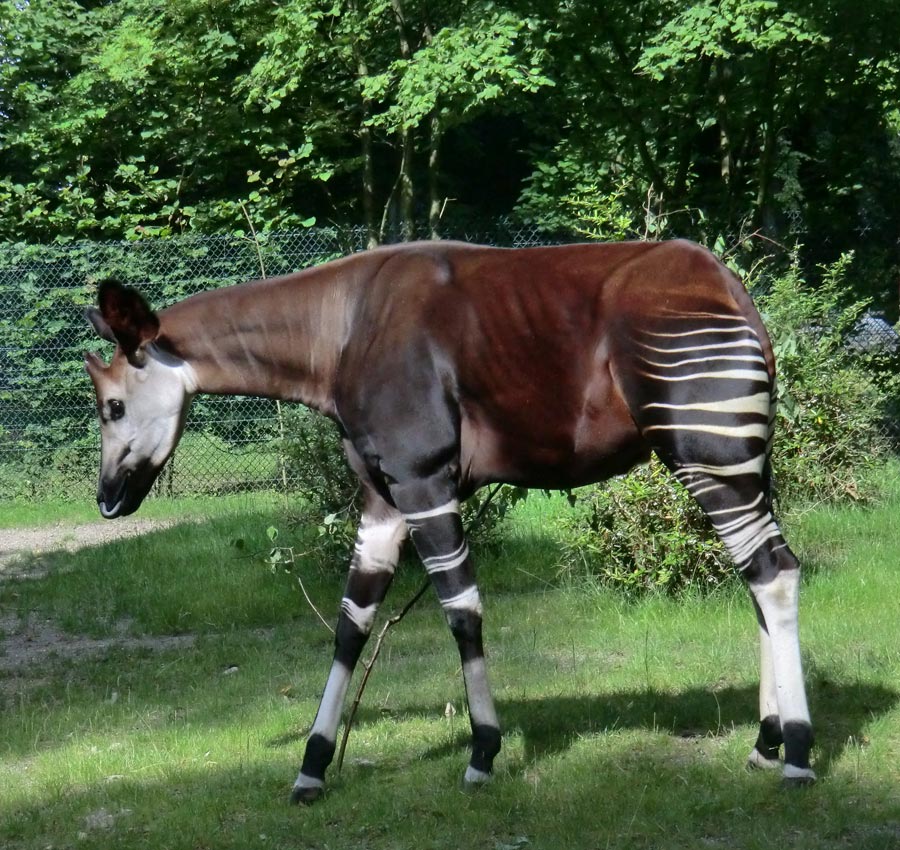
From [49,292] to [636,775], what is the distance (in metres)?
9.46

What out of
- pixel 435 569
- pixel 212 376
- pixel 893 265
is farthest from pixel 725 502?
pixel 893 265

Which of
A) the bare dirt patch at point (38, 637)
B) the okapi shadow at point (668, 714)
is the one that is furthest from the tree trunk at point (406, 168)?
the okapi shadow at point (668, 714)

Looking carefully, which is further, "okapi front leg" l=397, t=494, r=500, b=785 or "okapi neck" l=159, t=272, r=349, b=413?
"okapi neck" l=159, t=272, r=349, b=413

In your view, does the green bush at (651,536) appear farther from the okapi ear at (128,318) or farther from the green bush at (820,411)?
the okapi ear at (128,318)

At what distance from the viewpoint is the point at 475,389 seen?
4.13 m

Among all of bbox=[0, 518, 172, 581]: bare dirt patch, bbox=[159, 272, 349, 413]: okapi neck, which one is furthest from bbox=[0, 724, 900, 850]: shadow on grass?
bbox=[0, 518, 172, 581]: bare dirt patch

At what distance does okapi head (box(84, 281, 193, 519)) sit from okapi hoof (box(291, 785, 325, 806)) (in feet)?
3.73

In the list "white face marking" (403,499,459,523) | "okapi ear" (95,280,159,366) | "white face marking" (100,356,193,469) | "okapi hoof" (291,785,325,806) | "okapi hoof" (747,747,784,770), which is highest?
"okapi ear" (95,280,159,366)

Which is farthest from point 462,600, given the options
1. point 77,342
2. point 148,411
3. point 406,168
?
point 406,168

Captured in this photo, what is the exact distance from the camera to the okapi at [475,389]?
3.89m

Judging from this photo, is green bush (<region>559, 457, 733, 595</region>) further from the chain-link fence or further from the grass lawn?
the chain-link fence

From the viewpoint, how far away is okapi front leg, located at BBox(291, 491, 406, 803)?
4.24m

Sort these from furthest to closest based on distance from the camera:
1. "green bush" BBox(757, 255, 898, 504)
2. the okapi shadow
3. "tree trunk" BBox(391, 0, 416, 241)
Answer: "tree trunk" BBox(391, 0, 416, 241) < "green bush" BBox(757, 255, 898, 504) < the okapi shadow

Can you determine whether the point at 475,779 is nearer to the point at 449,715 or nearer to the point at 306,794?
the point at 306,794
